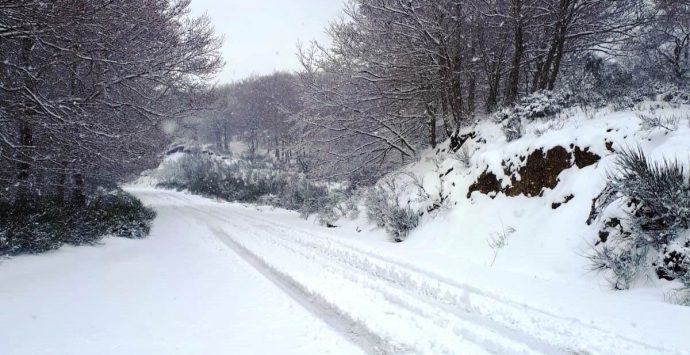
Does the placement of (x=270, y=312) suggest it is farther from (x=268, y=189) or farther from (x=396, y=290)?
(x=268, y=189)

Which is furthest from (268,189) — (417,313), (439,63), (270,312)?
(417,313)

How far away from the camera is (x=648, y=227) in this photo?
5.17 metres

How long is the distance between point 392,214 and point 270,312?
20.9ft

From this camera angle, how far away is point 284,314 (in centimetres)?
447

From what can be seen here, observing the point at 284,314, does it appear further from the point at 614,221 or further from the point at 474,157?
the point at 474,157

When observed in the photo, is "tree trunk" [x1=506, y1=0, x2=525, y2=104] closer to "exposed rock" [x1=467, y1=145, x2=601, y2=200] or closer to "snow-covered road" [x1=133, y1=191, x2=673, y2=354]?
"exposed rock" [x1=467, y1=145, x2=601, y2=200]

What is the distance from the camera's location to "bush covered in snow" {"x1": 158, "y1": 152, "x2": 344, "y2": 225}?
16938 mm

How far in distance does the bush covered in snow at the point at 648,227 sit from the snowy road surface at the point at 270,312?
1608 millimetres

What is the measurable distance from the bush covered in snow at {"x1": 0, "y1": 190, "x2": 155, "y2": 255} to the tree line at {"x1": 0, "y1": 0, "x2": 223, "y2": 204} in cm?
40

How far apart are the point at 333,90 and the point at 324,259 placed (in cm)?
790

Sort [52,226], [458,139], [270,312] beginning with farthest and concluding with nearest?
[458,139]
[52,226]
[270,312]

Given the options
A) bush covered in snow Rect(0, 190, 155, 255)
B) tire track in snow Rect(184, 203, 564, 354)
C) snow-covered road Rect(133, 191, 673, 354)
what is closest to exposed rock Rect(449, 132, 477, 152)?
snow-covered road Rect(133, 191, 673, 354)

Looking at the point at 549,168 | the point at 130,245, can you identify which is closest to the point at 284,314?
the point at 549,168

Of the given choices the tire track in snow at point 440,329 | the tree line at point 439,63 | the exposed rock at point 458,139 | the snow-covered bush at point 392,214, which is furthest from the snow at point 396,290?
the tree line at point 439,63
